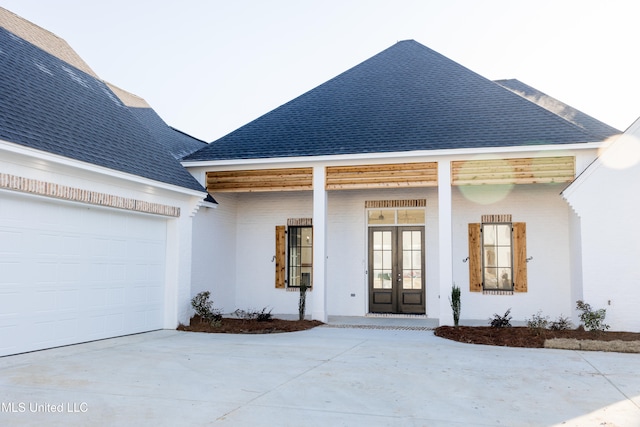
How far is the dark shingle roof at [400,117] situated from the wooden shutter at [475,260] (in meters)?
2.61

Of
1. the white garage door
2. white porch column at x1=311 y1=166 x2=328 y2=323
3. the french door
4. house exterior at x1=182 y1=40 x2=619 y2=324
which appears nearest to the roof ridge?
house exterior at x1=182 y1=40 x2=619 y2=324

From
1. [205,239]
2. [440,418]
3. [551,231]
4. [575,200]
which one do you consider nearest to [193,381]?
[440,418]

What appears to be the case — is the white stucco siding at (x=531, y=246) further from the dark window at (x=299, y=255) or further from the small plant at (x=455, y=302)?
the dark window at (x=299, y=255)

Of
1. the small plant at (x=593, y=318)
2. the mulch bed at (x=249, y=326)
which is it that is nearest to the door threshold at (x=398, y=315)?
the mulch bed at (x=249, y=326)

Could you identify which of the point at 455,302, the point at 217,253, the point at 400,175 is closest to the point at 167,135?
the point at 217,253

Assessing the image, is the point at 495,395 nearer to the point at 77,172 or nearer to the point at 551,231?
the point at 77,172

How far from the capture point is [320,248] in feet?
42.5

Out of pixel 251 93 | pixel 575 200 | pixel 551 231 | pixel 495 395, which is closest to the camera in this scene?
pixel 495 395

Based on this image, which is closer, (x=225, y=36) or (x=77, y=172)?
A: (x=77, y=172)

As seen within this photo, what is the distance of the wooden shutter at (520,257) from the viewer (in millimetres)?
13172

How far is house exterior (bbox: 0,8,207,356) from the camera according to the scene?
26.3 feet

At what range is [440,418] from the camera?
17.0ft

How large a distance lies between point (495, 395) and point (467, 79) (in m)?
10.3

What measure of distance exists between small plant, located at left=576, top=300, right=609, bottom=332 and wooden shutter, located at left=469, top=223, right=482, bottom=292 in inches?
116
